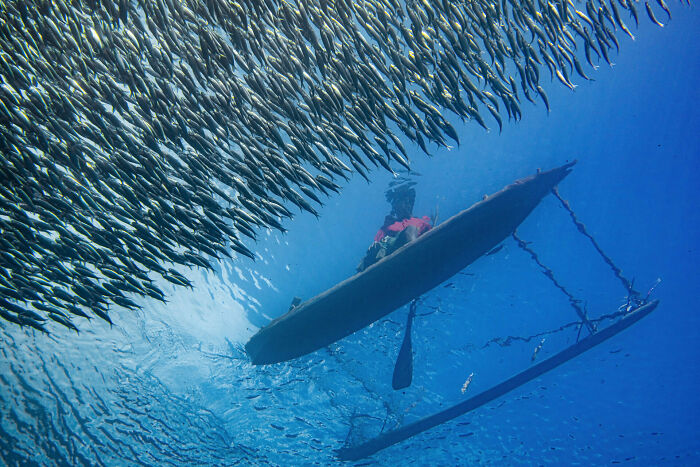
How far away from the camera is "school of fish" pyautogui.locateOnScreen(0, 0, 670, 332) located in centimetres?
445

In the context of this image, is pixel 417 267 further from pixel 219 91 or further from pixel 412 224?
pixel 219 91

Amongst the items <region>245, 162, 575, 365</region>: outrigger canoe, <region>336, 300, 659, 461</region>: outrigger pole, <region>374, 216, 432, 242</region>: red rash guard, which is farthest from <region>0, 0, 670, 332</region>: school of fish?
<region>336, 300, 659, 461</region>: outrigger pole

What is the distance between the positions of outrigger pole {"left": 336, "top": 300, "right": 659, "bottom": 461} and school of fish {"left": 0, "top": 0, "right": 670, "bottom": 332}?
380 inches

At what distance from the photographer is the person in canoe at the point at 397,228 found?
32.3 ft

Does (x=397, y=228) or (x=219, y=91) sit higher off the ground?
(x=397, y=228)

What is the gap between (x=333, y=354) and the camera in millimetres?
14906

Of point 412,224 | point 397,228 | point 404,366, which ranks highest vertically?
point 397,228

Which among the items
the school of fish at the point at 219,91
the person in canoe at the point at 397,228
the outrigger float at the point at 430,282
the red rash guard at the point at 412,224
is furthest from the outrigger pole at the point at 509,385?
the school of fish at the point at 219,91

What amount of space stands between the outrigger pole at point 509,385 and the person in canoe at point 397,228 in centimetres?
647

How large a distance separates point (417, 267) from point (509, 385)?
20.8 ft

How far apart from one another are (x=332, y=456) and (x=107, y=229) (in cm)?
1852

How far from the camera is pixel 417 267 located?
9.77m

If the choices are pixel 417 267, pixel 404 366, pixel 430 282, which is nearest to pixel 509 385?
pixel 404 366

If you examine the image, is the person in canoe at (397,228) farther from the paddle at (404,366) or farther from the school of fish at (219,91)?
the school of fish at (219,91)
